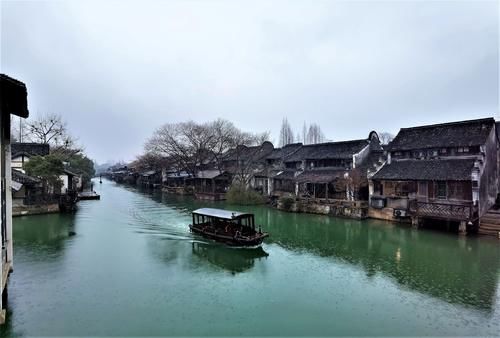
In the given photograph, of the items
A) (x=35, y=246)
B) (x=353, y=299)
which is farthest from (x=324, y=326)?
(x=35, y=246)

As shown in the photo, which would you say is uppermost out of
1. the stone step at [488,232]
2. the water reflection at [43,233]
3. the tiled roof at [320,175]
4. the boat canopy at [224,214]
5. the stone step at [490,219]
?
the tiled roof at [320,175]

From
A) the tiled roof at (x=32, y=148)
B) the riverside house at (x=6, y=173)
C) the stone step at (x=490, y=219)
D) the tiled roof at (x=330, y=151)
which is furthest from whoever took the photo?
the tiled roof at (x=32, y=148)

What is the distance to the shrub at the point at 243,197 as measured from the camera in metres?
37.4

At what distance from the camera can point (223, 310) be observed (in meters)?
10.4

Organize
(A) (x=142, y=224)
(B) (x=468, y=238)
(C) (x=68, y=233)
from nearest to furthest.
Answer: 1. (B) (x=468, y=238)
2. (C) (x=68, y=233)
3. (A) (x=142, y=224)

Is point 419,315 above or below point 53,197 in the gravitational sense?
below

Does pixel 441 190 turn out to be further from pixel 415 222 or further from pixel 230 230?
pixel 230 230

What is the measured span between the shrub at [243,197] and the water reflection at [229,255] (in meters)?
18.3

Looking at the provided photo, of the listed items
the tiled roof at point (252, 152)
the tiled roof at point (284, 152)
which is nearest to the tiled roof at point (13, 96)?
the tiled roof at point (284, 152)

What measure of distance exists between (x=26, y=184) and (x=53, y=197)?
278 centimetres

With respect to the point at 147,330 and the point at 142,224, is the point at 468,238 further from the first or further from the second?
the point at 142,224

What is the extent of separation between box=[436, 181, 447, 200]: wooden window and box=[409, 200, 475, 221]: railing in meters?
1.03

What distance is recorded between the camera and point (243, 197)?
3747cm

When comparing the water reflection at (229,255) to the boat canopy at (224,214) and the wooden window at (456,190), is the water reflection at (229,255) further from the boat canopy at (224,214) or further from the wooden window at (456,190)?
the wooden window at (456,190)
